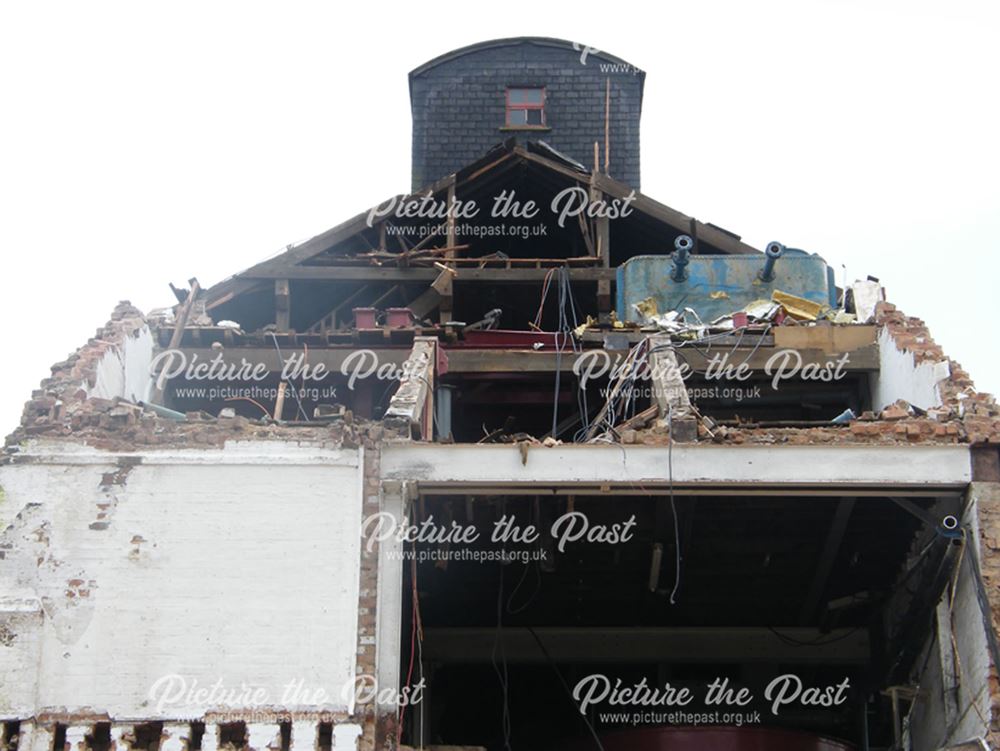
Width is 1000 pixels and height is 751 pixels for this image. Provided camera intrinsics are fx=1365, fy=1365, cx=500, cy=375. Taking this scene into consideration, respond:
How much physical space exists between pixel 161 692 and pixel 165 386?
743 cm

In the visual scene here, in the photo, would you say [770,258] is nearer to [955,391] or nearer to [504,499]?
[955,391]

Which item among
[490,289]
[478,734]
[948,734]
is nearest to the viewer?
[948,734]

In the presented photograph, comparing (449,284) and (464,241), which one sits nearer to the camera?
(449,284)

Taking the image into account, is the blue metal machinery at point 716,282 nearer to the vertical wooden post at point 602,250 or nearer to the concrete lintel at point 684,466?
the vertical wooden post at point 602,250

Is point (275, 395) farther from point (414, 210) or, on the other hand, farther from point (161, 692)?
point (161, 692)

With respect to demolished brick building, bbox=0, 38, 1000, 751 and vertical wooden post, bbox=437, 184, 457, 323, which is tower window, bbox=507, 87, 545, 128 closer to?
demolished brick building, bbox=0, 38, 1000, 751

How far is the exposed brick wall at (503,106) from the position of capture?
27938 mm

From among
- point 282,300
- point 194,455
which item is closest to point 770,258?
point 282,300

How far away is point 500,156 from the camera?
2352 cm

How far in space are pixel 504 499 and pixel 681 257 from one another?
6.24 meters

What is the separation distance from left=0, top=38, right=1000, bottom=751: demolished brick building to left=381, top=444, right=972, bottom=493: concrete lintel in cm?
3

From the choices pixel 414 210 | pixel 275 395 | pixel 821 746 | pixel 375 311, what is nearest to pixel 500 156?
pixel 414 210

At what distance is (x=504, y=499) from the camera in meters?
17.1

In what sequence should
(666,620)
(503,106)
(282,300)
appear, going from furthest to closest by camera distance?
(503,106), (282,300), (666,620)
